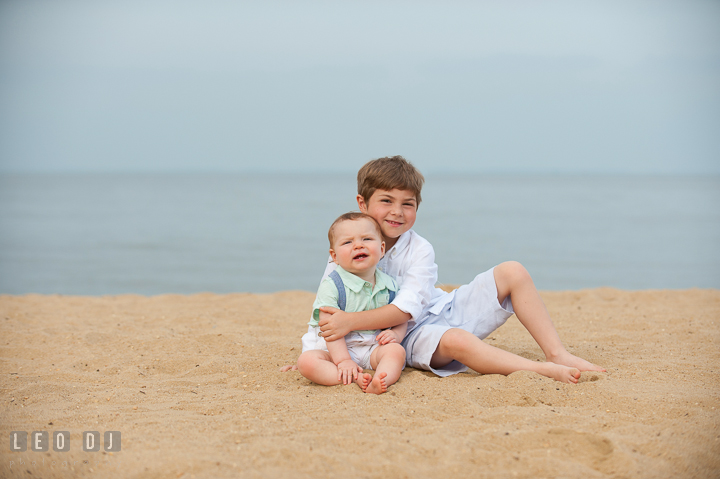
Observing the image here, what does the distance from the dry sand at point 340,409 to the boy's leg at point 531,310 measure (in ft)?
0.84

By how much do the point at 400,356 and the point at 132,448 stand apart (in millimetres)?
1361

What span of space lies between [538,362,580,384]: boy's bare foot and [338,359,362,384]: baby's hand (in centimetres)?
97

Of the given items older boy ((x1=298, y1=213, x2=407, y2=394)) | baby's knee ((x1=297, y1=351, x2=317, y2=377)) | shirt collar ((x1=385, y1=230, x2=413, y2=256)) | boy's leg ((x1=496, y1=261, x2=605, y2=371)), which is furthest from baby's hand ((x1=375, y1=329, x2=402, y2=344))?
boy's leg ((x1=496, y1=261, x2=605, y2=371))

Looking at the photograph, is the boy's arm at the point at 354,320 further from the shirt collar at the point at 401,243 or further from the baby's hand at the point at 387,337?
the shirt collar at the point at 401,243

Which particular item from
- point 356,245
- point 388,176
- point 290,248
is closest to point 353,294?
point 356,245

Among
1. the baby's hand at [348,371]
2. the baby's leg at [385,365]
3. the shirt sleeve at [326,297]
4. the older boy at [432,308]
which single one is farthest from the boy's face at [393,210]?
the baby's hand at [348,371]

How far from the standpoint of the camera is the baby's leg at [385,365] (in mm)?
2660

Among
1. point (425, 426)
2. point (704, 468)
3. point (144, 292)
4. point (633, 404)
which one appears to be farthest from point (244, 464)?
point (144, 292)

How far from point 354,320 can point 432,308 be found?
56cm

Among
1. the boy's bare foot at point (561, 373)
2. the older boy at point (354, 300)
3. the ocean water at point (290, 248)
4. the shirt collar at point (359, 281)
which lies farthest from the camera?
the ocean water at point (290, 248)

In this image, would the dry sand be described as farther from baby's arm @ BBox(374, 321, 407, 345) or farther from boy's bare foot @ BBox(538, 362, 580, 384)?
baby's arm @ BBox(374, 321, 407, 345)

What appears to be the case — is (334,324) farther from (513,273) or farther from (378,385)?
(513,273)

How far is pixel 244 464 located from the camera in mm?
1854

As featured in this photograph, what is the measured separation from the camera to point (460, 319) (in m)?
Result: 3.28
